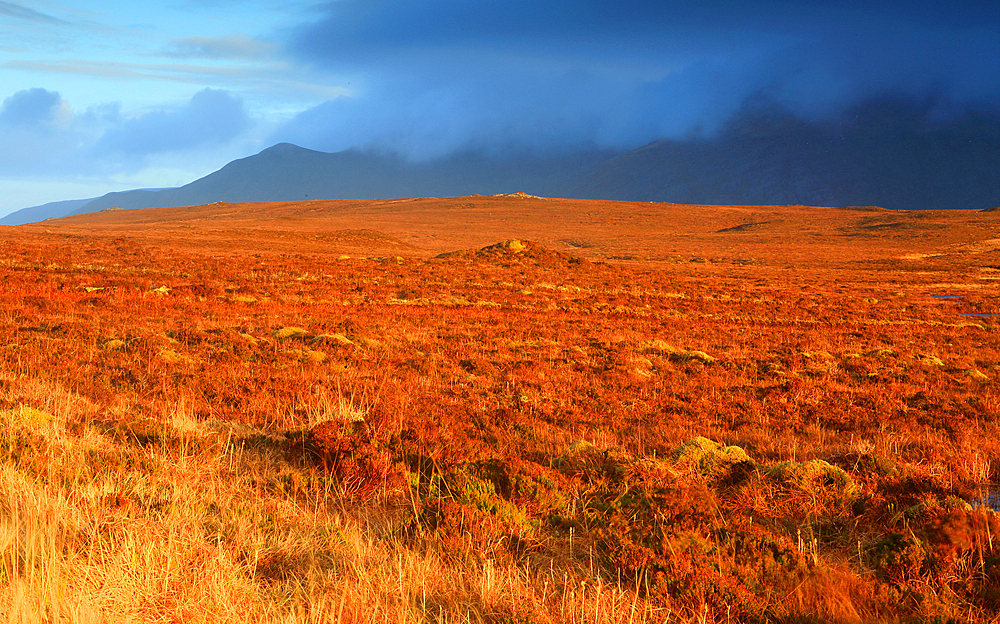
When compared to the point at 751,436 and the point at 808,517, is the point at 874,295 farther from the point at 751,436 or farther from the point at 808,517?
the point at 808,517

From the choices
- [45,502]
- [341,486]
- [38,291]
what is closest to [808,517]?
[341,486]

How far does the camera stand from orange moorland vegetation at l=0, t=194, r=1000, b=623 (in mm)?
3586

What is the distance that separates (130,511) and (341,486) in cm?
163

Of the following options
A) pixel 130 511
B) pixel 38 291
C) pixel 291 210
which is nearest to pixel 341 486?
pixel 130 511

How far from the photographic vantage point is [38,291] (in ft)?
67.9

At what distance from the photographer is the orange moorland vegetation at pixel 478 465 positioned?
359 cm

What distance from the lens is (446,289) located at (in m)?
28.9

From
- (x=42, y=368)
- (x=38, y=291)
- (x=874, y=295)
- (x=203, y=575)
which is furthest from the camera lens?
(x=874, y=295)

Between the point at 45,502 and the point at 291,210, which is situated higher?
the point at 291,210

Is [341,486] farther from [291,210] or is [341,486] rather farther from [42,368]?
[291,210]

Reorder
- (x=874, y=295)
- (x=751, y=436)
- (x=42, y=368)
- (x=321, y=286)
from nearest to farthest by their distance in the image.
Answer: (x=751, y=436) < (x=42, y=368) < (x=321, y=286) < (x=874, y=295)

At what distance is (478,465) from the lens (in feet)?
18.9

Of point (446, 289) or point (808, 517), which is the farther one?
point (446, 289)

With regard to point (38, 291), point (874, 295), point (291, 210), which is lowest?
point (874, 295)
